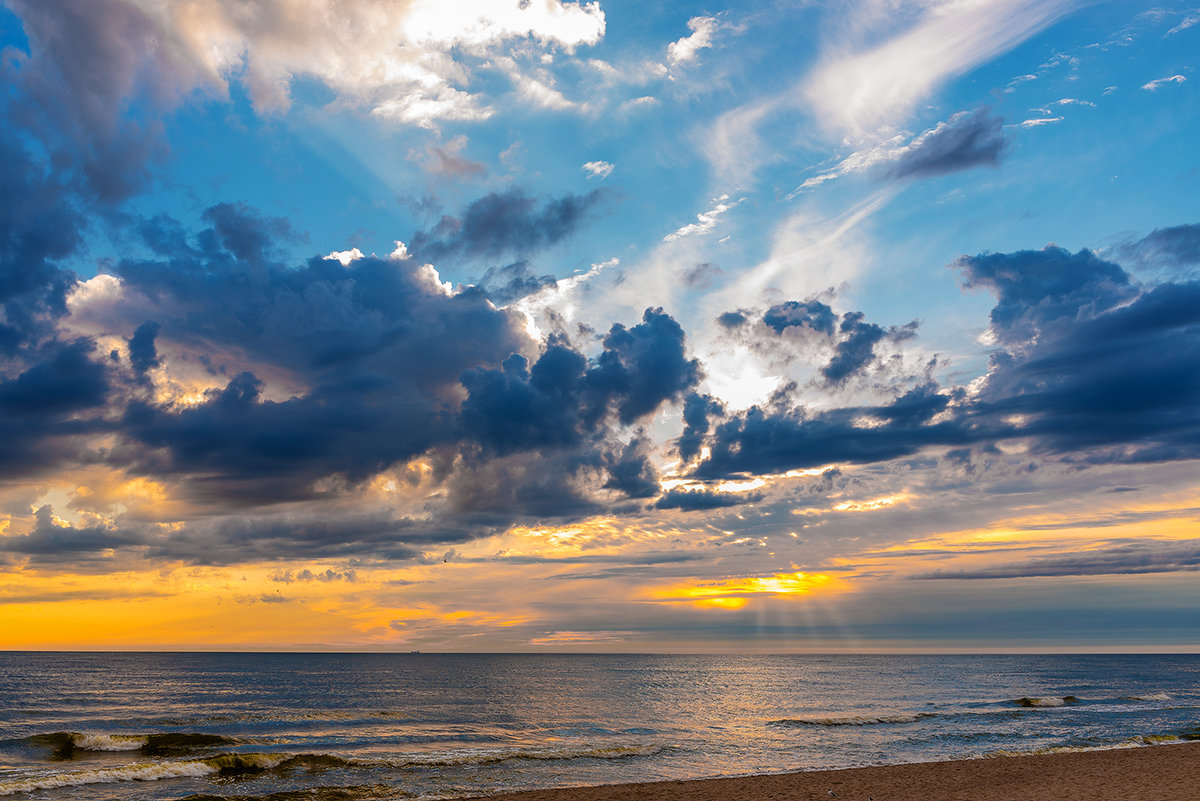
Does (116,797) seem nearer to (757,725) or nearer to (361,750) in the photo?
(361,750)

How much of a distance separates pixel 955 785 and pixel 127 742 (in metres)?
48.8

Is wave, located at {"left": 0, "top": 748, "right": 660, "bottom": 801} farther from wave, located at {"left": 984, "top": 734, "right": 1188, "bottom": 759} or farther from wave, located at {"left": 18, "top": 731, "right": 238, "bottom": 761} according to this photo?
wave, located at {"left": 984, "top": 734, "right": 1188, "bottom": 759}

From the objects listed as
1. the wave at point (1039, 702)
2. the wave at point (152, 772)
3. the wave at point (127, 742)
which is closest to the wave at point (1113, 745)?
the wave at point (1039, 702)

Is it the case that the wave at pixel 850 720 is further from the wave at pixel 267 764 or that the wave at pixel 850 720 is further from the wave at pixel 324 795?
the wave at pixel 324 795

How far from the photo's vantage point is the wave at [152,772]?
3191 cm

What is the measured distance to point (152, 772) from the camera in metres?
34.7

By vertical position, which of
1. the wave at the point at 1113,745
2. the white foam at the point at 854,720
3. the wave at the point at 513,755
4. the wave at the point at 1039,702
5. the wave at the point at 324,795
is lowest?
the wave at the point at 1039,702

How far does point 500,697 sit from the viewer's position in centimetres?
9481

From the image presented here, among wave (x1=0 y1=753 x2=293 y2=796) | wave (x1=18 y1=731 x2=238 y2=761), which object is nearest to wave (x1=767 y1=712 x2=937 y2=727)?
wave (x1=0 y1=753 x2=293 y2=796)

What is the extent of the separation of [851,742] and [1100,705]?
49274mm

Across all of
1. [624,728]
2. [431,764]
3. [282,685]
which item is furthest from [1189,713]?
[282,685]

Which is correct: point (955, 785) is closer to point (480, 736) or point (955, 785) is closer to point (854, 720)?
point (854, 720)

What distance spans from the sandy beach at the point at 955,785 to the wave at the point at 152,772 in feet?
56.0

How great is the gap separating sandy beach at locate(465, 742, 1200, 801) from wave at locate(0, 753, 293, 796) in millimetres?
17069
